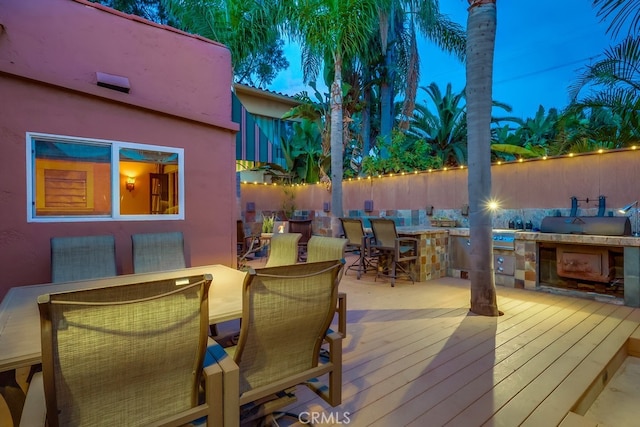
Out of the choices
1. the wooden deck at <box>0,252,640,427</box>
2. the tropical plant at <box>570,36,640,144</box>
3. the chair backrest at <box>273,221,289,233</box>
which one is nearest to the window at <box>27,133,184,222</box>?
the wooden deck at <box>0,252,640,427</box>

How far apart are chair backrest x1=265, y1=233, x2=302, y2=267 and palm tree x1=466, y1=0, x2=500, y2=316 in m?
2.18

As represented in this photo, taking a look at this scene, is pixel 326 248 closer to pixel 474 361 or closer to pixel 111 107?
pixel 474 361

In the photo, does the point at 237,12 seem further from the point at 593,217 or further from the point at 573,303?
the point at 573,303

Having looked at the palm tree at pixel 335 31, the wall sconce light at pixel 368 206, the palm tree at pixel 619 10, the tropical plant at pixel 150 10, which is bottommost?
the wall sconce light at pixel 368 206

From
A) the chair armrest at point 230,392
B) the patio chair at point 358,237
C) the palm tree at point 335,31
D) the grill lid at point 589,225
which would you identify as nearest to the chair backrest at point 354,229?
the patio chair at point 358,237

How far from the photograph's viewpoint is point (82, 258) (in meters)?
3.09

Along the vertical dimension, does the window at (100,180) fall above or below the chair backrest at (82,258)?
above

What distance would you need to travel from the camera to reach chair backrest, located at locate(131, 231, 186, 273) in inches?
134

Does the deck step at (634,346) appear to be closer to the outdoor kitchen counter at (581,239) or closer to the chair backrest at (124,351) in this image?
the outdoor kitchen counter at (581,239)

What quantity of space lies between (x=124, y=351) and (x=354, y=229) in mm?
4785

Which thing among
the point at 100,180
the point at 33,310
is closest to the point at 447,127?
the point at 100,180

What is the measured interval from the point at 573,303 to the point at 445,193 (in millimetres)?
2990

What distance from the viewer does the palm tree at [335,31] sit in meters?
6.57

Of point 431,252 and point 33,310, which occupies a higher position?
point 33,310
